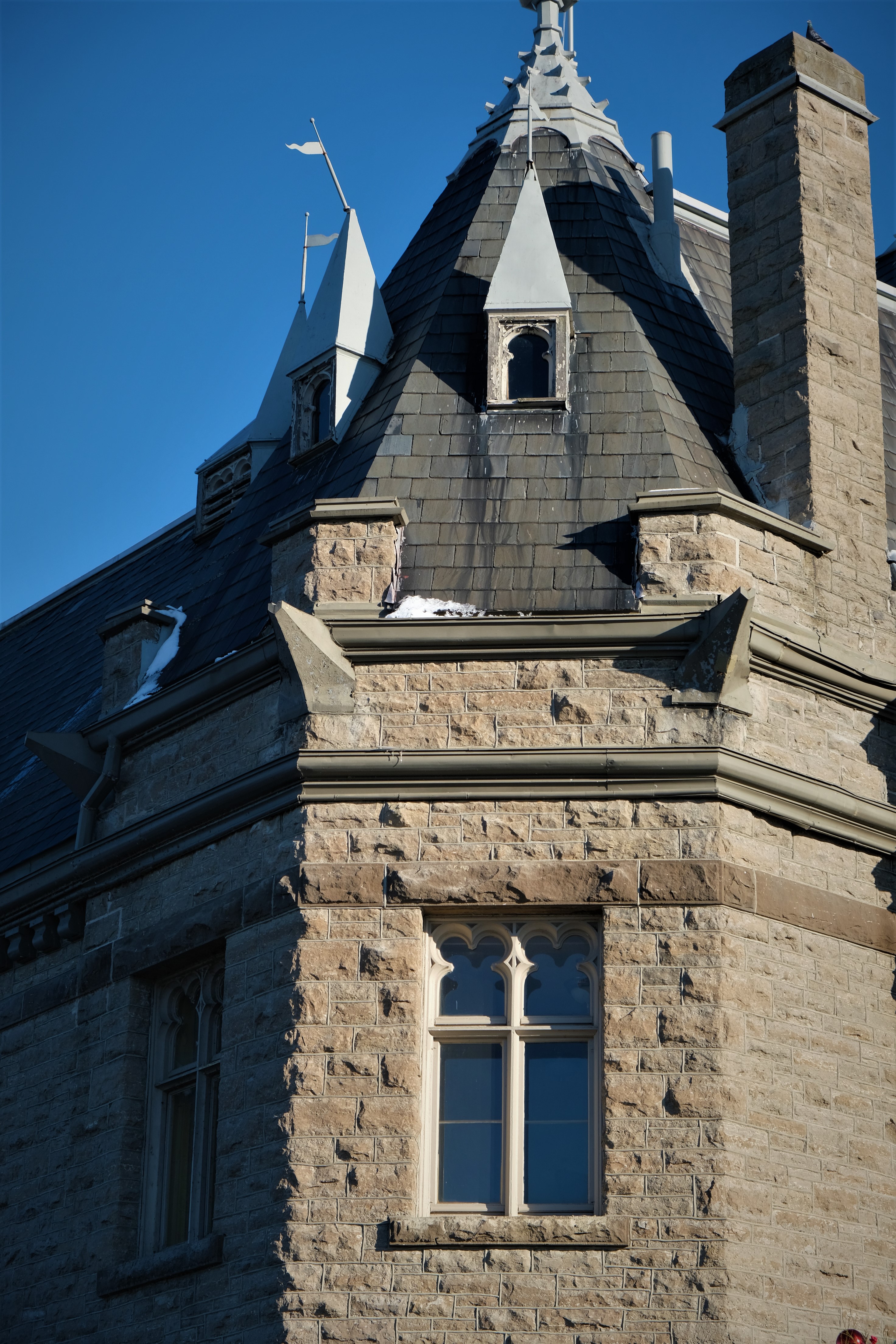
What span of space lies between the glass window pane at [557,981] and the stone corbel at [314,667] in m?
1.97

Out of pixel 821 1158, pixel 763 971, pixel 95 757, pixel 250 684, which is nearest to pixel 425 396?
pixel 250 684

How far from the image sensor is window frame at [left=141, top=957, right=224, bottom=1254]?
508 inches

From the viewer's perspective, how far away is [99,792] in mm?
14344

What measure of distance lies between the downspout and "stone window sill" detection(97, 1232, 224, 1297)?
9.96 feet

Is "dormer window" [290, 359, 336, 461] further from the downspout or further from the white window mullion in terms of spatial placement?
the white window mullion

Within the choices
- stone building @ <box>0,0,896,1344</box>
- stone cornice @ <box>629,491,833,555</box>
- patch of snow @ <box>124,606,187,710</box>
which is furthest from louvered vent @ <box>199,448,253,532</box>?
stone cornice @ <box>629,491,833,555</box>

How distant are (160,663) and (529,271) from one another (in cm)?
406

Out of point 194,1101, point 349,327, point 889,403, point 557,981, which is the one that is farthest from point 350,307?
point 194,1101

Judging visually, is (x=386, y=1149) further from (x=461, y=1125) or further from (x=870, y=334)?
(x=870, y=334)

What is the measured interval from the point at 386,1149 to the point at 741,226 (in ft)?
25.3

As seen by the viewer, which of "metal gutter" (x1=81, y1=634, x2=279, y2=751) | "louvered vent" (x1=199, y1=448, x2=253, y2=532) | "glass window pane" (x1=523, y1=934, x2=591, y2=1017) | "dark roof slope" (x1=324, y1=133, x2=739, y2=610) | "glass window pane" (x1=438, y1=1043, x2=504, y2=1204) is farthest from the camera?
"louvered vent" (x1=199, y1=448, x2=253, y2=532)

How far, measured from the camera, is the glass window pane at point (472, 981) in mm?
12172

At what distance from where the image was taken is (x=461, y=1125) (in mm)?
11922

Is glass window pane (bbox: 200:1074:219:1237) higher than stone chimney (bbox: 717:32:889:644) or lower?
lower
